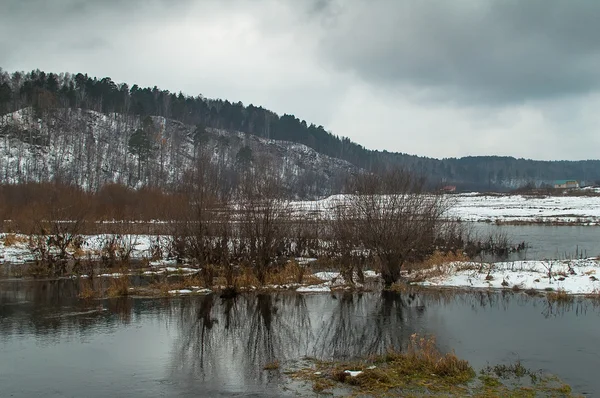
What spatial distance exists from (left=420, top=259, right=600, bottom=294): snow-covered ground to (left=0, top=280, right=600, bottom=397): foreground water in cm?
144

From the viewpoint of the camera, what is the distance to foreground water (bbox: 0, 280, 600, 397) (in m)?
10.3

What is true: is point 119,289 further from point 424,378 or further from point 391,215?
point 424,378

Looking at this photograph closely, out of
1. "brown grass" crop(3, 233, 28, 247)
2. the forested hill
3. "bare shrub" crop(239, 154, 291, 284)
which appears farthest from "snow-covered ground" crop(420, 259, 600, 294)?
the forested hill

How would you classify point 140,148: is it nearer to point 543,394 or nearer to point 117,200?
point 117,200

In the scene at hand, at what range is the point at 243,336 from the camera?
45.1ft

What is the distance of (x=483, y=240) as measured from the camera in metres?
38.3

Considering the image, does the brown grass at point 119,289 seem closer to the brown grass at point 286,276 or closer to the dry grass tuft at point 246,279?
the dry grass tuft at point 246,279

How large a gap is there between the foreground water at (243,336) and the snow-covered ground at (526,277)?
1.44 m

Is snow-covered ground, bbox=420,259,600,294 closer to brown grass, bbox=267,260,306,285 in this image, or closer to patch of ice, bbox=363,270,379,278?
patch of ice, bbox=363,270,379,278

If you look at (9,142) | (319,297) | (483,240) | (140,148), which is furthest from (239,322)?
(9,142)

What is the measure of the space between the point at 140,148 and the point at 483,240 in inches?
2757

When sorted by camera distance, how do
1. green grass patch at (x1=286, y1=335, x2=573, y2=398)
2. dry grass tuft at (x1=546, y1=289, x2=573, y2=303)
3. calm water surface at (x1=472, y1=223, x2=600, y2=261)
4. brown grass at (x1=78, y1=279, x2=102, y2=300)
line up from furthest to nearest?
calm water surface at (x1=472, y1=223, x2=600, y2=261)
brown grass at (x1=78, y1=279, x2=102, y2=300)
dry grass tuft at (x1=546, y1=289, x2=573, y2=303)
green grass patch at (x1=286, y1=335, x2=573, y2=398)

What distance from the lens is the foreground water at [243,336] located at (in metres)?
10.3

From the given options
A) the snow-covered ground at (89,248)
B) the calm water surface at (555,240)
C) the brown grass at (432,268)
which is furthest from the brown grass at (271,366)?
the calm water surface at (555,240)
